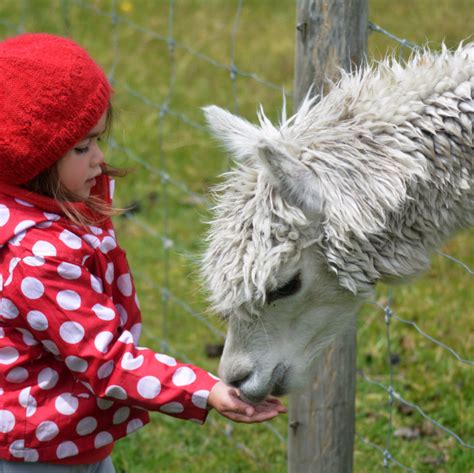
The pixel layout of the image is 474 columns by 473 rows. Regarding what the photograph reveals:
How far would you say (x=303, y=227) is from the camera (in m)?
2.39

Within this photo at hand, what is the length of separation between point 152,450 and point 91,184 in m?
1.70

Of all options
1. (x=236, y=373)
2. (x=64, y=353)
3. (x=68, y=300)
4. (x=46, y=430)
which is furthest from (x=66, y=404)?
(x=236, y=373)

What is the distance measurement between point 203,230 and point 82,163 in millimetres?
3221

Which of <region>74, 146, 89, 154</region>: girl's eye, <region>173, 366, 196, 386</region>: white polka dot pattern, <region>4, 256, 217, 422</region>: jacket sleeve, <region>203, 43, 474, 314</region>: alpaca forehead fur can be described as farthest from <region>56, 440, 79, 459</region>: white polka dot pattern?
<region>74, 146, 89, 154</region>: girl's eye

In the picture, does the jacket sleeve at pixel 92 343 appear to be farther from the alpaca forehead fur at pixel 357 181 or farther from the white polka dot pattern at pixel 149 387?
the alpaca forehead fur at pixel 357 181

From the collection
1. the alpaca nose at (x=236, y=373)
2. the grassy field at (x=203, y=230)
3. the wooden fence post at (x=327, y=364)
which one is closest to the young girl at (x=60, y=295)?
the alpaca nose at (x=236, y=373)

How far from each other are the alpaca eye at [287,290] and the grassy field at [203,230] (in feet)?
1.74

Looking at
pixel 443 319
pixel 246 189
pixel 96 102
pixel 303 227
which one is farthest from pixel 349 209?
pixel 443 319

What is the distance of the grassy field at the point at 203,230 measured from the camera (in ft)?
12.4

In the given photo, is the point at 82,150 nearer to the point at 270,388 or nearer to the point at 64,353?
the point at 64,353

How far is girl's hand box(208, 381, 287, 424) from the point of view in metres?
2.31

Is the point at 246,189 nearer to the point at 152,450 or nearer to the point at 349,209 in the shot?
the point at 349,209

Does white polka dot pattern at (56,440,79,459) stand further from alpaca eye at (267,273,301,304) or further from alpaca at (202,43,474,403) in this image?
alpaca eye at (267,273,301,304)

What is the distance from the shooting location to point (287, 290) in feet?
8.07
